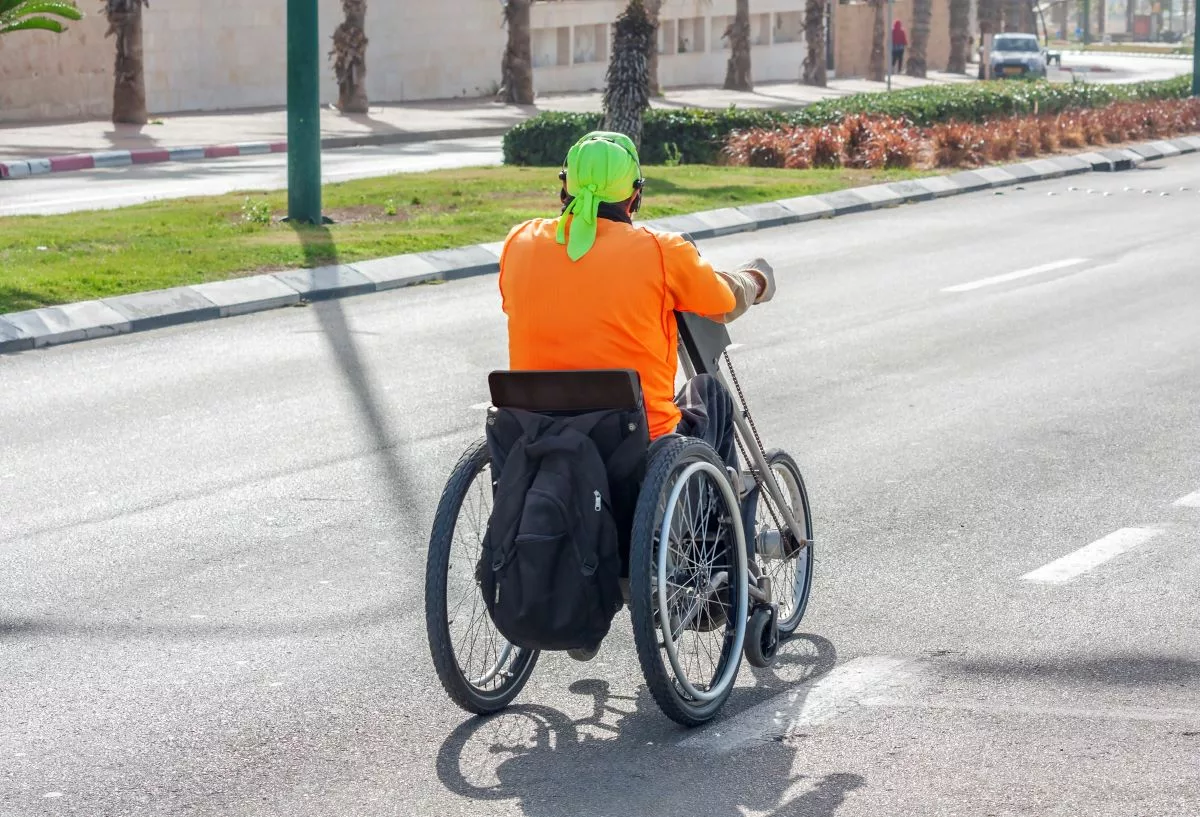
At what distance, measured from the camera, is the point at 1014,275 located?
15.1m

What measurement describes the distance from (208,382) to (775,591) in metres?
5.46

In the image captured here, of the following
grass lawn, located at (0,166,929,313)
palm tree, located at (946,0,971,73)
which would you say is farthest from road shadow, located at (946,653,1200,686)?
palm tree, located at (946,0,971,73)

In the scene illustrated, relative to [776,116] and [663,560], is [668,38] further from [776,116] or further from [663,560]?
[663,560]

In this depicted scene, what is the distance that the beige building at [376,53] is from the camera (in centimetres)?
3512

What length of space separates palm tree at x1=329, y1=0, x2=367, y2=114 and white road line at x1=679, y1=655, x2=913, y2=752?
106 feet

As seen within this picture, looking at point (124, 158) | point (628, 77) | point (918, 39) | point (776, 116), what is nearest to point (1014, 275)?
point (628, 77)

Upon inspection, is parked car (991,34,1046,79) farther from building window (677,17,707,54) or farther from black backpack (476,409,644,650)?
black backpack (476,409,644,650)

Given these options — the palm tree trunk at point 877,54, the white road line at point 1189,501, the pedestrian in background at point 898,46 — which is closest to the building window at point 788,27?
the palm tree trunk at point 877,54

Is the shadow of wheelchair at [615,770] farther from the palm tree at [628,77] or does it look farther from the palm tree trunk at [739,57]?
the palm tree trunk at [739,57]

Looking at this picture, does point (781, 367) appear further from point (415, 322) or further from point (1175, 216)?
point (1175, 216)

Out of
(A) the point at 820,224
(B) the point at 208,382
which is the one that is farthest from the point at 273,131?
(B) the point at 208,382

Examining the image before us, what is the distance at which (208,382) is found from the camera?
10609mm

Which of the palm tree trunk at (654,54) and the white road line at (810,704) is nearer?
the white road line at (810,704)

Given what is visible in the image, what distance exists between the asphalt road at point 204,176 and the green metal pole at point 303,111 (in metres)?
3.41
